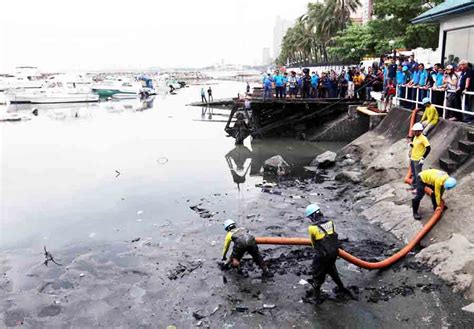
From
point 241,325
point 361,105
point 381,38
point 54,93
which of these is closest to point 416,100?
point 361,105

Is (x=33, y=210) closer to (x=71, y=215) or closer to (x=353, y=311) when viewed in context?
(x=71, y=215)

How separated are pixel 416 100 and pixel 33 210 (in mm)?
13274

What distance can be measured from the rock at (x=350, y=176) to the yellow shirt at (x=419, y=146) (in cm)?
402

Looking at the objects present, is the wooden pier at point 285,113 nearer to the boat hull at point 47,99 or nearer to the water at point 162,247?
the water at point 162,247

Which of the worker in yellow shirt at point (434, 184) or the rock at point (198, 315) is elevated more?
the worker in yellow shirt at point (434, 184)

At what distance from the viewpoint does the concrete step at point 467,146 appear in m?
11.3

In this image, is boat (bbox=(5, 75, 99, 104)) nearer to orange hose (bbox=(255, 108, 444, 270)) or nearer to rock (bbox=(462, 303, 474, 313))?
orange hose (bbox=(255, 108, 444, 270))

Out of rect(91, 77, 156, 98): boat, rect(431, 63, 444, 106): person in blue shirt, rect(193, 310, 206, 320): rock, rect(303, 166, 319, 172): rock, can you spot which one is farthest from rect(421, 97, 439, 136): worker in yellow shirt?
rect(91, 77, 156, 98): boat

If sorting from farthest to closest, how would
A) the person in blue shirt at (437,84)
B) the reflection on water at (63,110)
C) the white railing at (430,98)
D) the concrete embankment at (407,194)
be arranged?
the reflection on water at (63,110), the person in blue shirt at (437,84), the white railing at (430,98), the concrete embankment at (407,194)

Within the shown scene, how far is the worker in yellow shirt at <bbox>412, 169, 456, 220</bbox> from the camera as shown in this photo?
9023 mm

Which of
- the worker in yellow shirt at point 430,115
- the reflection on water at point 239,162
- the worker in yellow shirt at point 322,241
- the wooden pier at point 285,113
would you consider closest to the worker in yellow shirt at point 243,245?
the worker in yellow shirt at point 322,241

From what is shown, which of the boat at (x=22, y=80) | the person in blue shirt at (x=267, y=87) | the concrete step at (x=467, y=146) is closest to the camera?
the concrete step at (x=467, y=146)

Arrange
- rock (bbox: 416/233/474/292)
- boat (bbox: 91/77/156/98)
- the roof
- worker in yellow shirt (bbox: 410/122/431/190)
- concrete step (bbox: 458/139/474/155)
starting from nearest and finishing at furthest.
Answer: rock (bbox: 416/233/474/292) < worker in yellow shirt (bbox: 410/122/431/190) < concrete step (bbox: 458/139/474/155) < the roof < boat (bbox: 91/77/156/98)

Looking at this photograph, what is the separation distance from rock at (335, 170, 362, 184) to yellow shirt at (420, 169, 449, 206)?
5.49 meters
